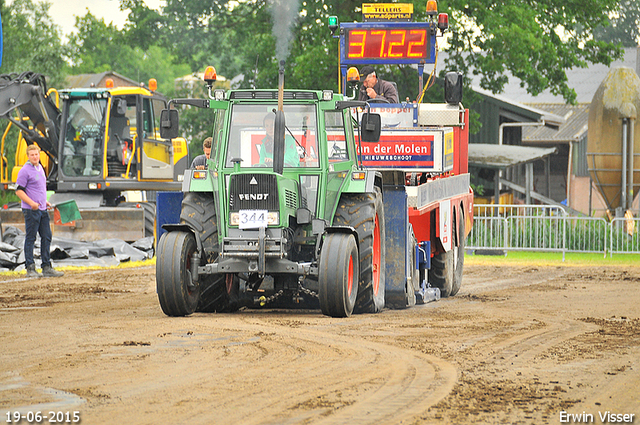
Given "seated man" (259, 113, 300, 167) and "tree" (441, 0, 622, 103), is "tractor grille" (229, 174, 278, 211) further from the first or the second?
"tree" (441, 0, 622, 103)

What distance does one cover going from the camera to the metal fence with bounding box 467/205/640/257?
22.1 meters

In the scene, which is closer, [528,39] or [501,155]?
[528,39]

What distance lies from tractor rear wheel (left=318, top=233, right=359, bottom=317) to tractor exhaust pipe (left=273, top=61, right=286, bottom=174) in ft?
2.87

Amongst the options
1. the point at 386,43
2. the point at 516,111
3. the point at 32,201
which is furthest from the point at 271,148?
the point at 516,111

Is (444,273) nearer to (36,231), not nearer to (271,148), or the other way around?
(271,148)

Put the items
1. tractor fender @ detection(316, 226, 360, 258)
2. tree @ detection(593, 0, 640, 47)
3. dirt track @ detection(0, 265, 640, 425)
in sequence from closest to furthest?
dirt track @ detection(0, 265, 640, 425) < tractor fender @ detection(316, 226, 360, 258) < tree @ detection(593, 0, 640, 47)

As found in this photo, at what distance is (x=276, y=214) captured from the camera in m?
9.99

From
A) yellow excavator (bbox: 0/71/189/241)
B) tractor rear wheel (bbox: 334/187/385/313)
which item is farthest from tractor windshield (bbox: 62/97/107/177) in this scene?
tractor rear wheel (bbox: 334/187/385/313)

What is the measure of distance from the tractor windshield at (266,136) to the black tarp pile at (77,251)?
825cm

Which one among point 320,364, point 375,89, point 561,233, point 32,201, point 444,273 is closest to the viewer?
point 320,364

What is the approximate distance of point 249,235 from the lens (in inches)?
397

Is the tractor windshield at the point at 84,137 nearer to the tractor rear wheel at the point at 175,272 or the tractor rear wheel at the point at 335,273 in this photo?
the tractor rear wheel at the point at 175,272

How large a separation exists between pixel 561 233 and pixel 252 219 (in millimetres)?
13651

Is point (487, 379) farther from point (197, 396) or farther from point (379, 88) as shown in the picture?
point (379, 88)
